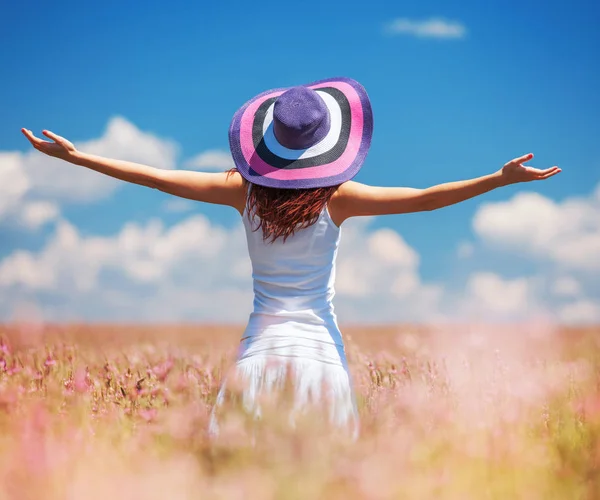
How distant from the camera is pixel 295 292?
376cm

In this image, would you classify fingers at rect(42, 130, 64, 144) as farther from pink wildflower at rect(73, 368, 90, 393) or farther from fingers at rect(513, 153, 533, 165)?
fingers at rect(513, 153, 533, 165)

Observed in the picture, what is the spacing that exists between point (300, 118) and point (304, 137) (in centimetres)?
12

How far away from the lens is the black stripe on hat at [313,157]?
12.8 feet

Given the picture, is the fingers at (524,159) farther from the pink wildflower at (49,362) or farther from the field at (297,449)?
the pink wildflower at (49,362)

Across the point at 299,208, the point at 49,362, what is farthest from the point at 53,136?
the point at 49,362

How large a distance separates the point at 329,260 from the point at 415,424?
112 centimetres

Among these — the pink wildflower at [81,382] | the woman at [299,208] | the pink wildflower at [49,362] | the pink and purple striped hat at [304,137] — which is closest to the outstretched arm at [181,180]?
the woman at [299,208]

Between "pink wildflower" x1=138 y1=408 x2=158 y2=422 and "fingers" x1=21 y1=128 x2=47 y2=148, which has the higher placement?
"fingers" x1=21 y1=128 x2=47 y2=148

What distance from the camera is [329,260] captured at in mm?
3855

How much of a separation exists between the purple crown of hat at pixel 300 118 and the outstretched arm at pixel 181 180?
39 centimetres

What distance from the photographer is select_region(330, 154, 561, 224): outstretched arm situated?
367 centimetres

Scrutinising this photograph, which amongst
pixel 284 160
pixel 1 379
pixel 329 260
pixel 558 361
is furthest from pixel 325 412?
pixel 558 361

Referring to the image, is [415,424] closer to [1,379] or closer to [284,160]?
[284,160]

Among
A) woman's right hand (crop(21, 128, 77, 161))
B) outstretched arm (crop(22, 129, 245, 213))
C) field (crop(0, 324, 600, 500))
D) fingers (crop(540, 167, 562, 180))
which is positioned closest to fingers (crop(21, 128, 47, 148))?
woman's right hand (crop(21, 128, 77, 161))
